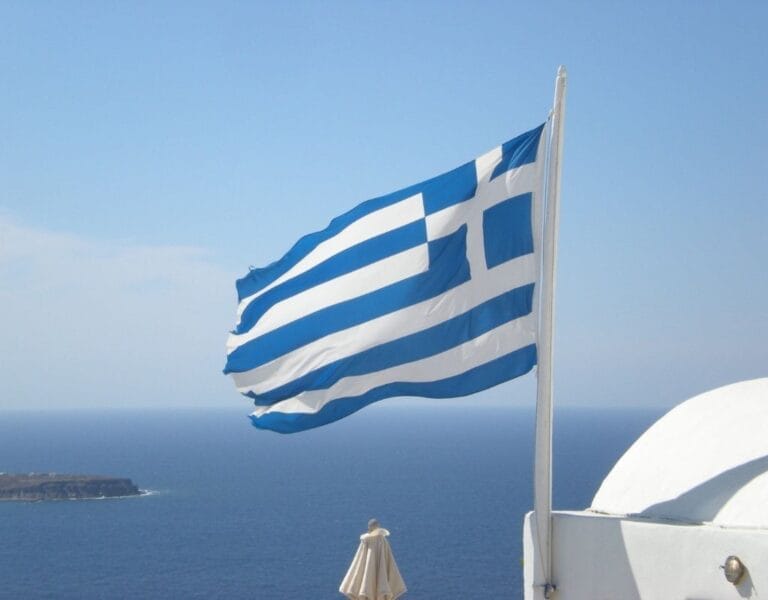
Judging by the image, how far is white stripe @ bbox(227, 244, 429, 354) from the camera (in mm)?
8109

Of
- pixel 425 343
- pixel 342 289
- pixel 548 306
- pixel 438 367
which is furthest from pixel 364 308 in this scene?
pixel 548 306

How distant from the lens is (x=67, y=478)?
411 ft

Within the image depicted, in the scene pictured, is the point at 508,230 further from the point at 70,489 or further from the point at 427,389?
the point at 70,489

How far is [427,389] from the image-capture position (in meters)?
7.98

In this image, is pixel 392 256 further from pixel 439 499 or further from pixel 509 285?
pixel 439 499

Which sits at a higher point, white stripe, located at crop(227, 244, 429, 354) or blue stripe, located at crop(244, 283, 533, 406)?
white stripe, located at crop(227, 244, 429, 354)

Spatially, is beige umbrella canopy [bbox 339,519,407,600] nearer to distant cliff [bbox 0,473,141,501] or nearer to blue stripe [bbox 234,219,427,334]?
blue stripe [bbox 234,219,427,334]

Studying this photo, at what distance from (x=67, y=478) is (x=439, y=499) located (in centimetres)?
4439

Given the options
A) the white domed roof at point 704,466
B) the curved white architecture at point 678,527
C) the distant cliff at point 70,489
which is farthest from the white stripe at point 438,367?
the distant cliff at point 70,489

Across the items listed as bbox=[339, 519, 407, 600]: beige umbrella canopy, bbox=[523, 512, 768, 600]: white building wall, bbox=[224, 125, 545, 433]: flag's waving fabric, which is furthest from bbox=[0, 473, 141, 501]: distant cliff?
bbox=[523, 512, 768, 600]: white building wall

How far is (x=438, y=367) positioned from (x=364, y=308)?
0.74 meters

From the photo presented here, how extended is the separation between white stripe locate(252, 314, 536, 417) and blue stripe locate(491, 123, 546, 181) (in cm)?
109

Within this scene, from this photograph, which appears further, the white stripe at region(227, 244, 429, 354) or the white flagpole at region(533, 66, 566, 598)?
the white stripe at region(227, 244, 429, 354)

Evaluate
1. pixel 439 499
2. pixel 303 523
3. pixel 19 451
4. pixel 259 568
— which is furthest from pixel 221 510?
pixel 19 451
